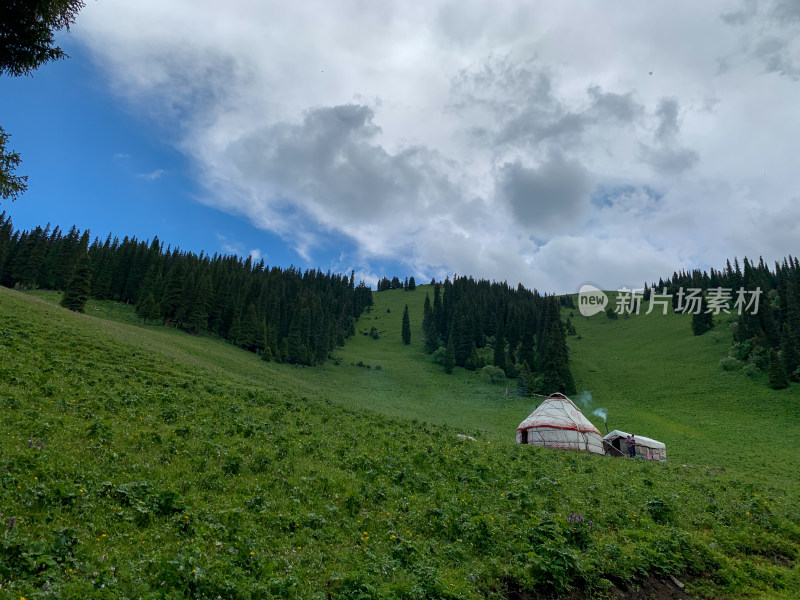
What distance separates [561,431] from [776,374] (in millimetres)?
47906

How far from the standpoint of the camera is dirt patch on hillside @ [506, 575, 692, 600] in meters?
8.74

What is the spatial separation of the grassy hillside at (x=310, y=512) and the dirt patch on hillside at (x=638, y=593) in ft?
0.61

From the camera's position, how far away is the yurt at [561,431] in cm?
3841

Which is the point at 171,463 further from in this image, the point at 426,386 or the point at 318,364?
the point at 318,364

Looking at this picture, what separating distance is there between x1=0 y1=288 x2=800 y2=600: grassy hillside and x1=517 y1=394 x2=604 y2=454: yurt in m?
16.5

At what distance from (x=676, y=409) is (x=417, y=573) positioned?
228 ft

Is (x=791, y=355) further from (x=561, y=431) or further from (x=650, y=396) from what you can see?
(x=561, y=431)

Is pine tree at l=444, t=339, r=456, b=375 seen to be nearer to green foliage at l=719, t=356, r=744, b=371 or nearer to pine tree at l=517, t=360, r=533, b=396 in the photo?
pine tree at l=517, t=360, r=533, b=396

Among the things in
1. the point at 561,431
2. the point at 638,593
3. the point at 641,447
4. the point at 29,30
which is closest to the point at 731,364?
the point at 641,447

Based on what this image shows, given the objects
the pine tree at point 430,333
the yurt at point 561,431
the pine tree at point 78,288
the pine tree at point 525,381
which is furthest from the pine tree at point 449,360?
the pine tree at point 78,288

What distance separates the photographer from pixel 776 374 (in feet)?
206

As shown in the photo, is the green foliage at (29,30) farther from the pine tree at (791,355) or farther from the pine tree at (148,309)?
the pine tree at (791,355)

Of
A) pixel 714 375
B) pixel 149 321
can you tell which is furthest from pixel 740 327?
pixel 149 321

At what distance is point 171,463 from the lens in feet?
39.2
